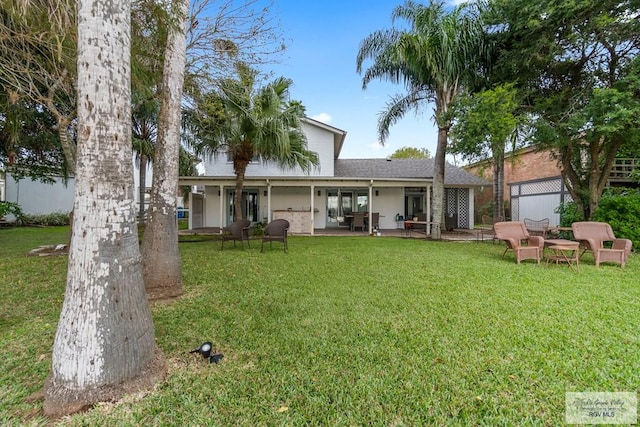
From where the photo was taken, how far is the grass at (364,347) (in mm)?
2137

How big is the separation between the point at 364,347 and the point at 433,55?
10.9 metres

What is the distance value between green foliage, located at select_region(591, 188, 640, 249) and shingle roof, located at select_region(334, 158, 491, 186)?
20.1 ft

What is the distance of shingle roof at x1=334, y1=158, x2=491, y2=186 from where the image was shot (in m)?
16.0

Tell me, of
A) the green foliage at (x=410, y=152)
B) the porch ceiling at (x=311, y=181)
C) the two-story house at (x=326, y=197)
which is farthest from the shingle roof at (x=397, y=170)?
the green foliage at (x=410, y=152)

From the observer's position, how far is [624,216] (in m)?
9.16

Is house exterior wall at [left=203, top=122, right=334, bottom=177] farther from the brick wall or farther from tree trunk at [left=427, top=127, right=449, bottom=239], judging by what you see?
the brick wall

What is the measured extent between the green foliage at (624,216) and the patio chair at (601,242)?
9.25ft

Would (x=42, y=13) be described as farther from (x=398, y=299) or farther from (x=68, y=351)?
(x=398, y=299)

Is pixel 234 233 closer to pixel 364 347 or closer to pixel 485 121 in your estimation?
pixel 364 347

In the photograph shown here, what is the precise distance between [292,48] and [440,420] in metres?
7.50

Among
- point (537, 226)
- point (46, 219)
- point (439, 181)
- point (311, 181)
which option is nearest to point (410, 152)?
point (439, 181)

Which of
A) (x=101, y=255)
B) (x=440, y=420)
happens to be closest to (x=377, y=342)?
(x=440, y=420)

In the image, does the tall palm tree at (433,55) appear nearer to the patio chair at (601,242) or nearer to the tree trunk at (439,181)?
the tree trunk at (439,181)

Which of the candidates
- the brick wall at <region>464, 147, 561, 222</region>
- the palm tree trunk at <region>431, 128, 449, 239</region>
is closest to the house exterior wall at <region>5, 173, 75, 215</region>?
A: the palm tree trunk at <region>431, 128, 449, 239</region>
